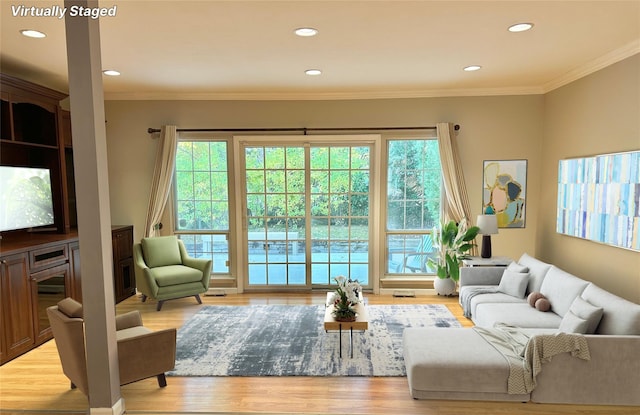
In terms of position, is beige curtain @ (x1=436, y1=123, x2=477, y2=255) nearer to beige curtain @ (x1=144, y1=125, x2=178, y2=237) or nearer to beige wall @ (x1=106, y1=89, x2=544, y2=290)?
beige wall @ (x1=106, y1=89, x2=544, y2=290)

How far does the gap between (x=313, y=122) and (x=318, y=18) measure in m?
2.54

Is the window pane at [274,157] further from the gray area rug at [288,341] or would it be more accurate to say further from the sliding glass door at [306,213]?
the gray area rug at [288,341]

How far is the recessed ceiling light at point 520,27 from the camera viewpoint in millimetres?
2950

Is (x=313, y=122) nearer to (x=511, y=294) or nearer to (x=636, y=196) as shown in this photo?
(x=511, y=294)

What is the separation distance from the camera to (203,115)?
5344 millimetres

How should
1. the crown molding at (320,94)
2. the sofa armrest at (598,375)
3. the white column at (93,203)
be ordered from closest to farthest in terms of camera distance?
the white column at (93,203)
the sofa armrest at (598,375)
the crown molding at (320,94)

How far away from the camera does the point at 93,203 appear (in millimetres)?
2369

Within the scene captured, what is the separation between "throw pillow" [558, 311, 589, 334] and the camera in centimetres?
279

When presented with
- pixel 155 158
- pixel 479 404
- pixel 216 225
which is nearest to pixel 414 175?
pixel 216 225

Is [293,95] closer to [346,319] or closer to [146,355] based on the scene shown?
[346,319]

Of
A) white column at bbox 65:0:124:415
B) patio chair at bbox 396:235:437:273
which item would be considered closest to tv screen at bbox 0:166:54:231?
white column at bbox 65:0:124:415

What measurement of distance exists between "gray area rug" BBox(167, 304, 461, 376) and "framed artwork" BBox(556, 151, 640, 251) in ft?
5.61

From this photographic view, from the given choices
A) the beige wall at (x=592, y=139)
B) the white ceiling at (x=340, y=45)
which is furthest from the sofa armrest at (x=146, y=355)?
the beige wall at (x=592, y=139)

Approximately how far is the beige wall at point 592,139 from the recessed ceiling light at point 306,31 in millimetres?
2892
